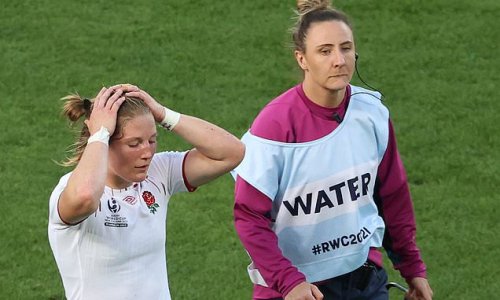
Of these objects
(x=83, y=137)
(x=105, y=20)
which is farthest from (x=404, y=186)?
(x=105, y=20)

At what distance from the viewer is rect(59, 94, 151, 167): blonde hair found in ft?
13.9

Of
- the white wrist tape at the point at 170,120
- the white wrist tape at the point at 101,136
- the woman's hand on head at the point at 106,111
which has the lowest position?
the white wrist tape at the point at 170,120

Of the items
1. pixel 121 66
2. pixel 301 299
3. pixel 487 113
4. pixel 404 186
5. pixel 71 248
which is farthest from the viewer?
pixel 121 66

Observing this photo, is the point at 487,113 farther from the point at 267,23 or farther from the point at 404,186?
the point at 404,186

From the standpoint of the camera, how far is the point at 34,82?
32.2 ft

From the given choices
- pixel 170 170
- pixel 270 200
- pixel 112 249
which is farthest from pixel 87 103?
pixel 270 200

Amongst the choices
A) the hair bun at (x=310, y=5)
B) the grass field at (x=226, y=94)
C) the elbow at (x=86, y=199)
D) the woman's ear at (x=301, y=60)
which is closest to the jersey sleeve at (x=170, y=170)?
the elbow at (x=86, y=199)

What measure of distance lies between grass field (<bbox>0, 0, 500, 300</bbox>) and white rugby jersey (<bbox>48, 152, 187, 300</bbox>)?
2.67m

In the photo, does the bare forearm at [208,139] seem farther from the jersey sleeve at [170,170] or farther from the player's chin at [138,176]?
the player's chin at [138,176]

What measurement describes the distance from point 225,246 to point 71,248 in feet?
11.0

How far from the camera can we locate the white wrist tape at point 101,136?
414 centimetres

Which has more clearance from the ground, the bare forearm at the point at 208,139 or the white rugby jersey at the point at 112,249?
the bare forearm at the point at 208,139

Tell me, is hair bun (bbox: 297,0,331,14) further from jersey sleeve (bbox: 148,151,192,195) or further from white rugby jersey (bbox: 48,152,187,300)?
white rugby jersey (bbox: 48,152,187,300)

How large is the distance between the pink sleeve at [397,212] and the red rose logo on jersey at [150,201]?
1.14m
